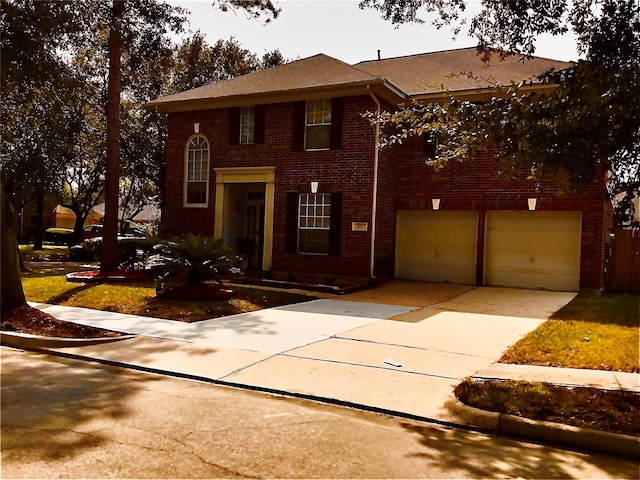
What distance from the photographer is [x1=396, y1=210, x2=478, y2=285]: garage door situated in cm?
1600

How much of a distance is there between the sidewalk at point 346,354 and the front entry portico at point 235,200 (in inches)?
236

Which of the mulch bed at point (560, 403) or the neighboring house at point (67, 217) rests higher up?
the neighboring house at point (67, 217)

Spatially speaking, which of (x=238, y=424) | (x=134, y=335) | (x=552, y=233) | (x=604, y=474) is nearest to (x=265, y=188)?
(x=552, y=233)

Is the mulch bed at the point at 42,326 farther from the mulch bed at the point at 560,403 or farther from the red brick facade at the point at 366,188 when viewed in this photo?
the red brick facade at the point at 366,188

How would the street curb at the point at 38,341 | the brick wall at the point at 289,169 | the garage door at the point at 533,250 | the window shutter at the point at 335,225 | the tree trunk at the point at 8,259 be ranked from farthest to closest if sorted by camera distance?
the window shutter at the point at 335,225, the brick wall at the point at 289,169, the garage door at the point at 533,250, the tree trunk at the point at 8,259, the street curb at the point at 38,341

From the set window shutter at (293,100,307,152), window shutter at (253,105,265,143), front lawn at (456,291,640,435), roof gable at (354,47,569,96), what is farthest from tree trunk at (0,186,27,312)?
roof gable at (354,47,569,96)

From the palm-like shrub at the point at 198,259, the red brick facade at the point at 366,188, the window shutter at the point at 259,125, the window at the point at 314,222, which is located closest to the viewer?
the palm-like shrub at the point at 198,259

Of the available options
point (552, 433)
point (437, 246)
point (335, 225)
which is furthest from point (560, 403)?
point (437, 246)

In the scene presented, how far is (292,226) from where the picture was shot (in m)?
16.2

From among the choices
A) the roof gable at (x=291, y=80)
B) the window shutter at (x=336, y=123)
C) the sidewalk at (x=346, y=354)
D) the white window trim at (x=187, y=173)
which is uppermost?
the roof gable at (x=291, y=80)

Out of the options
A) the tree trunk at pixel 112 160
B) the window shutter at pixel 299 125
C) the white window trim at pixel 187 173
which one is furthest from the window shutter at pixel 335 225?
the tree trunk at pixel 112 160

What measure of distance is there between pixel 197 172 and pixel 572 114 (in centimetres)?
1453

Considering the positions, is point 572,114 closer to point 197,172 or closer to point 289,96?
point 289,96

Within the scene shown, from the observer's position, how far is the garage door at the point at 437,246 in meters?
16.0
